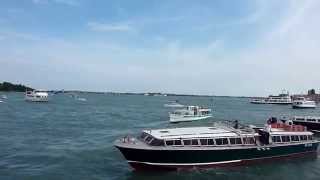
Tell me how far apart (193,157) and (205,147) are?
1.30 m

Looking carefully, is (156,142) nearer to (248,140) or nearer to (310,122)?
(248,140)

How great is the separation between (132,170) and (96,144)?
1459cm

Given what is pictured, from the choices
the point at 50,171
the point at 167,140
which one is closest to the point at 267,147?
the point at 167,140

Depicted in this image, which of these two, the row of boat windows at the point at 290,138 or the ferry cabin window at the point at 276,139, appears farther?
the row of boat windows at the point at 290,138

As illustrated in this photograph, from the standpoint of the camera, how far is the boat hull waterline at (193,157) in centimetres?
3459

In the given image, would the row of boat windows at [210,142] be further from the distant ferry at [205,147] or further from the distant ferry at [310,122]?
the distant ferry at [310,122]

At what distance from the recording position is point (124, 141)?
3544cm

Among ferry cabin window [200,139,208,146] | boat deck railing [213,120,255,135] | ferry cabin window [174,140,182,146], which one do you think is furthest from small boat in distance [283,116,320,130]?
ferry cabin window [174,140,182,146]

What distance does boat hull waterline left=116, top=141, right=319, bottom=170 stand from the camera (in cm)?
3459

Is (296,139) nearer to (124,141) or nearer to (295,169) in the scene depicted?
(295,169)

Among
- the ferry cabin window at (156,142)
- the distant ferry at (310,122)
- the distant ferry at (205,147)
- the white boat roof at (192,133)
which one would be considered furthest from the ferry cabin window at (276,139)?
the distant ferry at (310,122)

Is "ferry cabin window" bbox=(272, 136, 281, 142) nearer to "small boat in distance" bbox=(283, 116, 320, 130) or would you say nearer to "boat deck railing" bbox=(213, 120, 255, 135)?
"boat deck railing" bbox=(213, 120, 255, 135)

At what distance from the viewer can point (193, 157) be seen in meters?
35.6

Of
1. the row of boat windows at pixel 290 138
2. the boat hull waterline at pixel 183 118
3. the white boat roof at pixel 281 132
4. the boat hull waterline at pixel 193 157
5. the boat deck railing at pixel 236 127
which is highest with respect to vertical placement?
the boat deck railing at pixel 236 127
